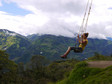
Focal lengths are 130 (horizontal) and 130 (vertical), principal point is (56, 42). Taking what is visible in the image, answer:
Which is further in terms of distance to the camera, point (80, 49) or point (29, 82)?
point (29, 82)

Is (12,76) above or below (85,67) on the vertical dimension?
below

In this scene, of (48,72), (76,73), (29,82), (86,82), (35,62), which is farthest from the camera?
(35,62)

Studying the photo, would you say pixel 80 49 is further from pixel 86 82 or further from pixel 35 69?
pixel 35 69

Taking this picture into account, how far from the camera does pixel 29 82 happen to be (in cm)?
4566

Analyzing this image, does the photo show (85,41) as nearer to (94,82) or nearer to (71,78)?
(94,82)

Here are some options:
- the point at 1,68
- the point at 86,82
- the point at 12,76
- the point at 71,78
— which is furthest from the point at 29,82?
the point at 86,82

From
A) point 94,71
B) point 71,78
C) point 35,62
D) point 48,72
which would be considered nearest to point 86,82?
point 94,71

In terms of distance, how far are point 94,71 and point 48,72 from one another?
146 feet

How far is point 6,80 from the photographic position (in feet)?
105

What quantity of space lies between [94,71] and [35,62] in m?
50.3

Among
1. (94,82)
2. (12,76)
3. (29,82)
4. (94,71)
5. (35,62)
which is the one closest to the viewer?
(94,82)

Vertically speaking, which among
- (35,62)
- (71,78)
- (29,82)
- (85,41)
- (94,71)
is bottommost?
(29,82)

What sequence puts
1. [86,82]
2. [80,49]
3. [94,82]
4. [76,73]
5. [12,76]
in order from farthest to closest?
[12,76] < [76,73] < [80,49] < [86,82] < [94,82]

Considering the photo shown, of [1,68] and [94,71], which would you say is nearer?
[94,71]
